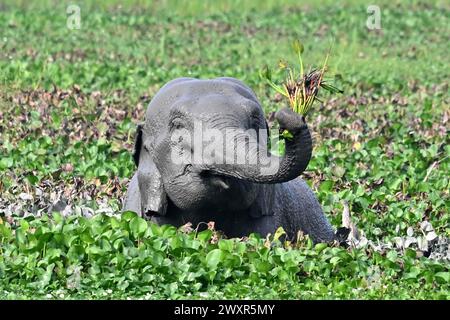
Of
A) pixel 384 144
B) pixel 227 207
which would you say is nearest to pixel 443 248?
pixel 227 207

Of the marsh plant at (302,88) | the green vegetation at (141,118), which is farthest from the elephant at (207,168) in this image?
the marsh plant at (302,88)

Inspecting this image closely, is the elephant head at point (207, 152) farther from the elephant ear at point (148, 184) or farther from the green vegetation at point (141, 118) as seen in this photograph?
the green vegetation at point (141, 118)

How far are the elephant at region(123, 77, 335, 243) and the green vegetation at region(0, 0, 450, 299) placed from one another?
0.14 meters

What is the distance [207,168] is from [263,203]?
44 cm

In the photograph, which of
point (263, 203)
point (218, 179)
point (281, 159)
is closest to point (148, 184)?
point (218, 179)

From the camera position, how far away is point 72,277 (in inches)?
298

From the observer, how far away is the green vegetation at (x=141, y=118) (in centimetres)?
769

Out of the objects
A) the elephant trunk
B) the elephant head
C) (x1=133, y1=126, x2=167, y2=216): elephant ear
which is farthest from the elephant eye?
the elephant trunk

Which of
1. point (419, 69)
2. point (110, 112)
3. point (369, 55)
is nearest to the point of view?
point (110, 112)

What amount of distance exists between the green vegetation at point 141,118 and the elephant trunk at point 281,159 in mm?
514

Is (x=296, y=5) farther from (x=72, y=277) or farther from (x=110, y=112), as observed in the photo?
(x=72, y=277)

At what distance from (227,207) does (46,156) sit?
3805mm

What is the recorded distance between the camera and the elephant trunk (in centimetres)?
703

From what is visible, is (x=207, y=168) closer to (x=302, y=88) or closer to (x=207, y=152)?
(x=207, y=152)
